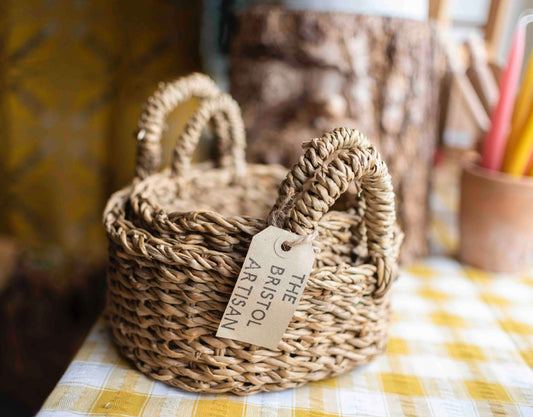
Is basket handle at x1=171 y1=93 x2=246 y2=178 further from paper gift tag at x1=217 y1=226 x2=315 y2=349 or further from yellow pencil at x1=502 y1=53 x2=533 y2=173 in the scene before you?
yellow pencil at x1=502 y1=53 x2=533 y2=173

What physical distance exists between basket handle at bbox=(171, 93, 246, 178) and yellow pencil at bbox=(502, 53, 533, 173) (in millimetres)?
528

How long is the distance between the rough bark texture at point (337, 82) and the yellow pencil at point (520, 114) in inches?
6.3

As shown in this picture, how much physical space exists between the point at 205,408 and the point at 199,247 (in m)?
0.19

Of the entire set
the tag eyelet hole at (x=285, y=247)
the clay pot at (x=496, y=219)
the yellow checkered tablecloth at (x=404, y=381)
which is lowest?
the yellow checkered tablecloth at (x=404, y=381)

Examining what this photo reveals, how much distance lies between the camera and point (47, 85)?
135cm

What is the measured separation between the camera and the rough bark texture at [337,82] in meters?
0.91

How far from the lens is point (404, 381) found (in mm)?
632

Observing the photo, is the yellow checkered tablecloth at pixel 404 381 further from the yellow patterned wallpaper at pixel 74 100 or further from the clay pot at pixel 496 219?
the yellow patterned wallpaper at pixel 74 100

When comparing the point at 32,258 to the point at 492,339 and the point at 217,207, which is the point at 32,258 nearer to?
the point at 217,207

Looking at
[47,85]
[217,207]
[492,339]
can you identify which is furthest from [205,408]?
[47,85]

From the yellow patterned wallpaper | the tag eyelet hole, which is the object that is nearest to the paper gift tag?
the tag eyelet hole

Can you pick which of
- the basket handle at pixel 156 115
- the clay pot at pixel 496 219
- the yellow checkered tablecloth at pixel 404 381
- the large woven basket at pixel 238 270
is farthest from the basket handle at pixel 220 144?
the clay pot at pixel 496 219

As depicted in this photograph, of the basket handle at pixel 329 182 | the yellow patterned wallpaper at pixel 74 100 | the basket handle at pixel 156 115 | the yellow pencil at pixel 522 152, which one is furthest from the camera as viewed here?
the yellow patterned wallpaper at pixel 74 100

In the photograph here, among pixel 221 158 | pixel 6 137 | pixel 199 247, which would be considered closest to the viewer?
pixel 199 247
